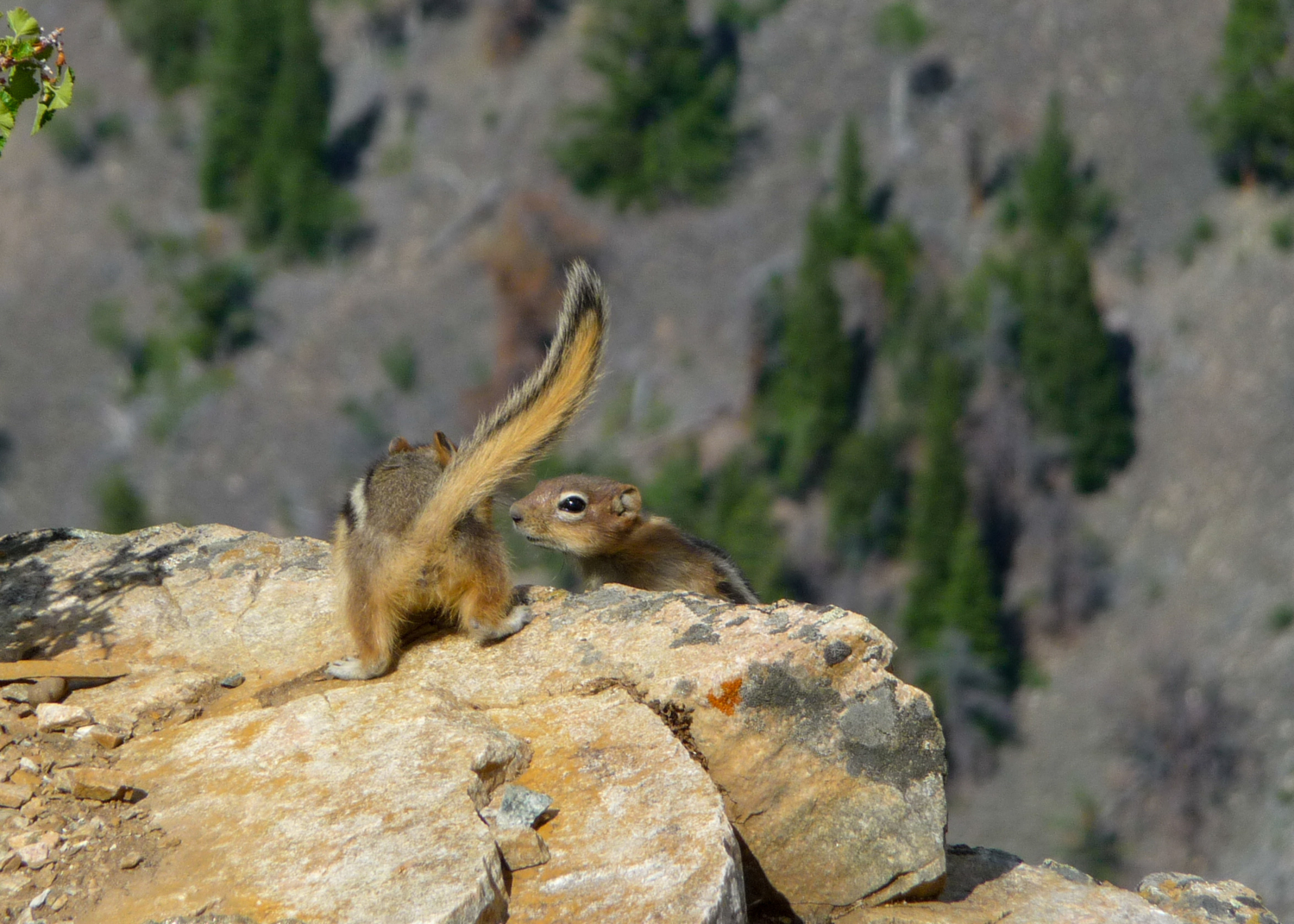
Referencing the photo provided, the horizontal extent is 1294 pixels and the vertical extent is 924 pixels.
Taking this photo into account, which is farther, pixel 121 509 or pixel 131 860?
pixel 121 509

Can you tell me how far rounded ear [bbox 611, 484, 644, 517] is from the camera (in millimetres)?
12250

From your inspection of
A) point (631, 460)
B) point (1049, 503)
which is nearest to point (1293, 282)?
point (1049, 503)

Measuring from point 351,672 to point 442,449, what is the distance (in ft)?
6.05

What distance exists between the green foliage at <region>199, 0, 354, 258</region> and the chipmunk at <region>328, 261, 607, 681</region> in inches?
3644

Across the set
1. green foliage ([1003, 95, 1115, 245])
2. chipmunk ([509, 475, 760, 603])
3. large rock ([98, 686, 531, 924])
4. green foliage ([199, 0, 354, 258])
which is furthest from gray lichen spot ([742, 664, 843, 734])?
green foliage ([199, 0, 354, 258])

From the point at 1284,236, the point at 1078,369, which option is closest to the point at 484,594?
the point at 1078,369

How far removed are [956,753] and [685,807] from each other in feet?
208

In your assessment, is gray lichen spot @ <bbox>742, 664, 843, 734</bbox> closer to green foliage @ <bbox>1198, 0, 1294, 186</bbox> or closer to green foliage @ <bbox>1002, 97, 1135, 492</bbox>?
green foliage @ <bbox>1002, 97, 1135, 492</bbox>

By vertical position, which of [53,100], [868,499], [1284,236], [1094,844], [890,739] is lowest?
[1094,844]

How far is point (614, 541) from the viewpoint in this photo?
40.5 ft

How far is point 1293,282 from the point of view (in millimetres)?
71938

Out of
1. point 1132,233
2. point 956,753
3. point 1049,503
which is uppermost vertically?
point 1132,233

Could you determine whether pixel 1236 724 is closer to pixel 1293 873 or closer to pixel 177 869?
pixel 1293 873

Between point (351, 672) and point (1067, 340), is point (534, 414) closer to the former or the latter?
point (351, 672)
